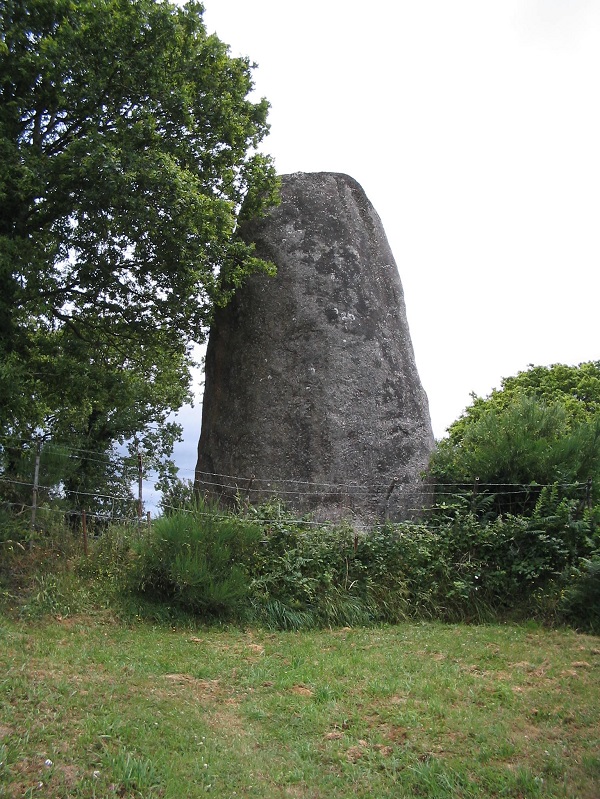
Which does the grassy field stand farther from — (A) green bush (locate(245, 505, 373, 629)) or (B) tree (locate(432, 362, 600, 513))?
(B) tree (locate(432, 362, 600, 513))

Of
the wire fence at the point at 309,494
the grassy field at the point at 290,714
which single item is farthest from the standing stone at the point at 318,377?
the grassy field at the point at 290,714

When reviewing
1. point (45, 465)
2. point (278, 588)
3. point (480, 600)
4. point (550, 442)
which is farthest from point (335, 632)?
point (45, 465)

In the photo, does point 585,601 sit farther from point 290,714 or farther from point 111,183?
point 111,183

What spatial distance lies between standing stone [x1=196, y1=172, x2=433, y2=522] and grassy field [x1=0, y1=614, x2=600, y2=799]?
303 centimetres

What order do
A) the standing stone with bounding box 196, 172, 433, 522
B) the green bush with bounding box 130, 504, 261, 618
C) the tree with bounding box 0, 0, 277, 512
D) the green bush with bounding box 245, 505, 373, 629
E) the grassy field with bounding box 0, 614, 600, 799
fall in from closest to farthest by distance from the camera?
1. the grassy field with bounding box 0, 614, 600, 799
2. the green bush with bounding box 130, 504, 261, 618
3. the green bush with bounding box 245, 505, 373, 629
4. the tree with bounding box 0, 0, 277, 512
5. the standing stone with bounding box 196, 172, 433, 522

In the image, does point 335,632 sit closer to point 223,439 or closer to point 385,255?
point 223,439

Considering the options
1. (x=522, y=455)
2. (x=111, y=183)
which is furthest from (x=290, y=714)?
(x=111, y=183)

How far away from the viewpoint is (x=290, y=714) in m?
5.46

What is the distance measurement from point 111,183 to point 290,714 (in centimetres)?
674

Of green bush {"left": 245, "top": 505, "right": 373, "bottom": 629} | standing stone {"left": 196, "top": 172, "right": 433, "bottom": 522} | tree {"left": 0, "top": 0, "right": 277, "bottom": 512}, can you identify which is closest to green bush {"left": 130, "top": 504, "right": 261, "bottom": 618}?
green bush {"left": 245, "top": 505, "right": 373, "bottom": 629}

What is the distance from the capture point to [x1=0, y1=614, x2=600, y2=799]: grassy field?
4.32m

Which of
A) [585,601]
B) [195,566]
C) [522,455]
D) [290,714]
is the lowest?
[290,714]

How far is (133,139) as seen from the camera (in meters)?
9.91

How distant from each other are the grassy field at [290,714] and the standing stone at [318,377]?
9.94 feet
